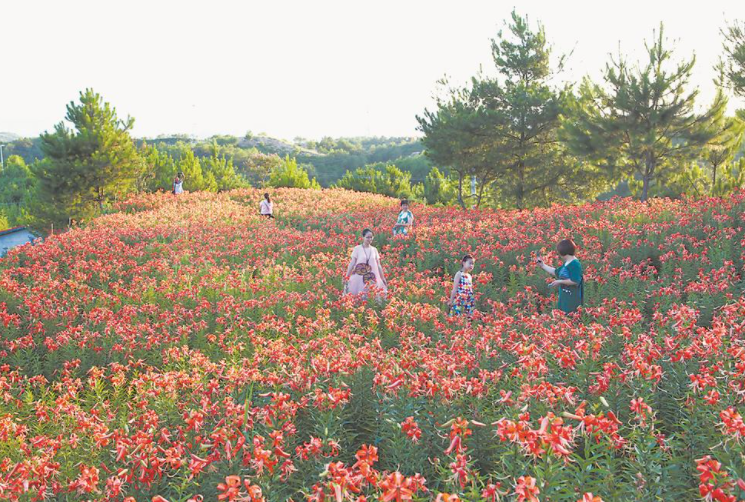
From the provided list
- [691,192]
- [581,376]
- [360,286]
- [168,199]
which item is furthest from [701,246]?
[168,199]

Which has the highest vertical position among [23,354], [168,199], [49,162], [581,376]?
[49,162]

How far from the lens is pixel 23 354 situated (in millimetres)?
7355

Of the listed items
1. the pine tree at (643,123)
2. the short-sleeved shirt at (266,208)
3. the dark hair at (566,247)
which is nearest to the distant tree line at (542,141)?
the pine tree at (643,123)

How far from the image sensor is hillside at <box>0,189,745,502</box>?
10.4 ft

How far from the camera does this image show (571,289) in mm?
7125

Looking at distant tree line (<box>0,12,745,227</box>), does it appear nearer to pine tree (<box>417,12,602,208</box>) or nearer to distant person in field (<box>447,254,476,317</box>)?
pine tree (<box>417,12,602,208</box>)

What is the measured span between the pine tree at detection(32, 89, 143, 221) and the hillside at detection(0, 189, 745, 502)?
1541 centimetres

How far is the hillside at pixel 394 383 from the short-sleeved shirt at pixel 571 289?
0.69 feet

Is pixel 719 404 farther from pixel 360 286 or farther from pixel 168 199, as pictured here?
pixel 168 199

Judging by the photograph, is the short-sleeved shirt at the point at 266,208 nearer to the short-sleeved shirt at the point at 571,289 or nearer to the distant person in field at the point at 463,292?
the distant person in field at the point at 463,292

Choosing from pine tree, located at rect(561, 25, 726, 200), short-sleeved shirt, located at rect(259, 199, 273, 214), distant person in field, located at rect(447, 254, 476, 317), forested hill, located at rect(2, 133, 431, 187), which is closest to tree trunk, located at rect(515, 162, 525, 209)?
pine tree, located at rect(561, 25, 726, 200)

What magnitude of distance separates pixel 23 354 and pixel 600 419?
7358mm

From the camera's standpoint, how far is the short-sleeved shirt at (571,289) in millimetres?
7023

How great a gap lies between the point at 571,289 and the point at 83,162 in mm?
24079
